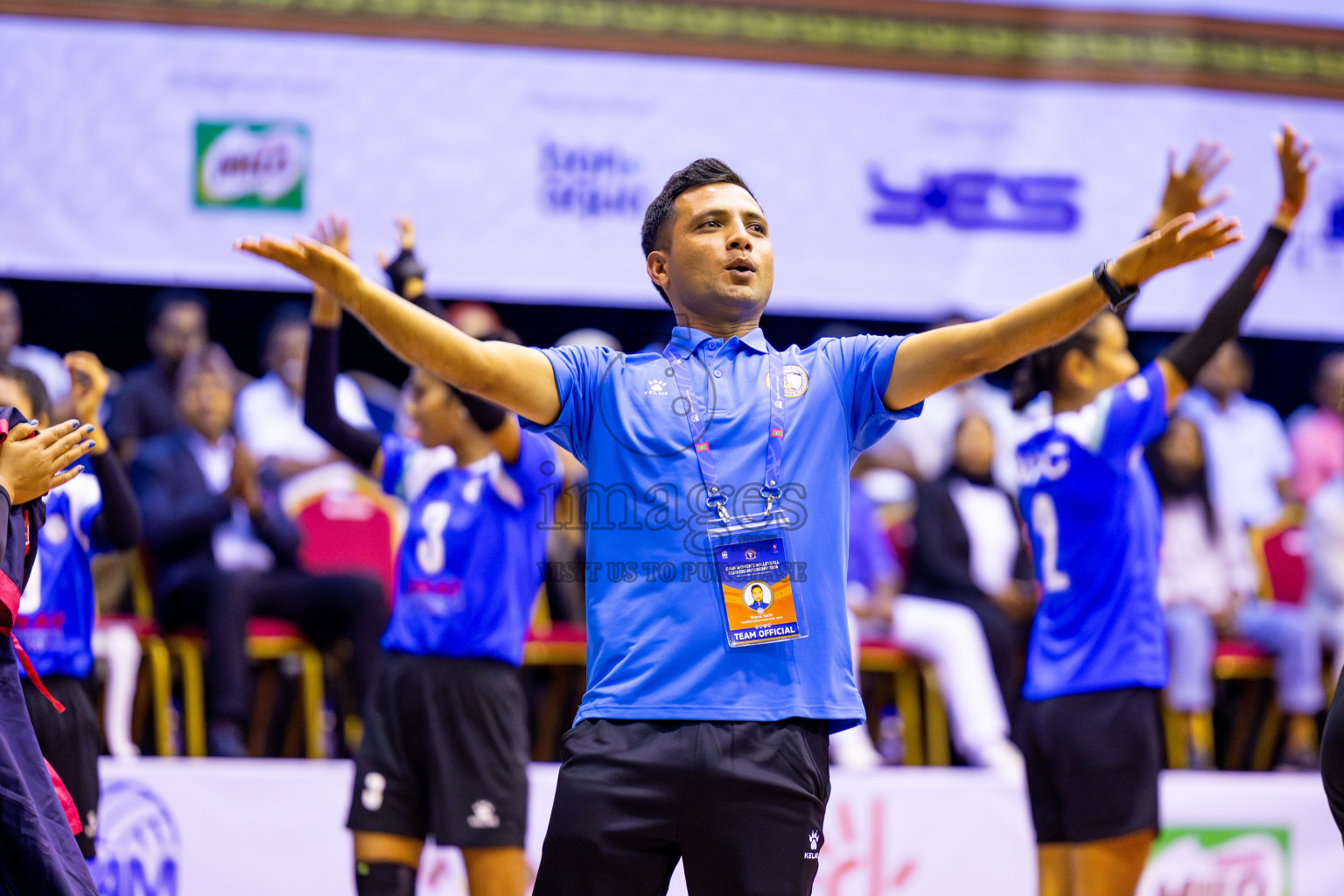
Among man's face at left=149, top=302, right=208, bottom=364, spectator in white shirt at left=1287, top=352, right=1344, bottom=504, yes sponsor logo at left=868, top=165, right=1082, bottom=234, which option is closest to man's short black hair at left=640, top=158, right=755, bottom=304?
yes sponsor logo at left=868, top=165, right=1082, bottom=234

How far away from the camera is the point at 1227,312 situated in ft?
13.8

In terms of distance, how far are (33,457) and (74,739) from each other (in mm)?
1232

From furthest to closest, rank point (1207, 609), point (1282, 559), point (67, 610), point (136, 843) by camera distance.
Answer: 1. point (1282, 559)
2. point (1207, 609)
3. point (136, 843)
4. point (67, 610)

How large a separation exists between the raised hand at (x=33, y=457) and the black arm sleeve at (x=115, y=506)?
3.70 ft

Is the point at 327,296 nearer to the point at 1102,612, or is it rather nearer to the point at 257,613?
the point at 257,613

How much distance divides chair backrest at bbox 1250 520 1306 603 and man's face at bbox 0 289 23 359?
6419 millimetres

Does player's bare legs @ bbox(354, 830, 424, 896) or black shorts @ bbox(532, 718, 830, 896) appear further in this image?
player's bare legs @ bbox(354, 830, 424, 896)

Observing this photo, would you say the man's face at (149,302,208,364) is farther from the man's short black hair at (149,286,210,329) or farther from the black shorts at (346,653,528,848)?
the black shorts at (346,653,528,848)

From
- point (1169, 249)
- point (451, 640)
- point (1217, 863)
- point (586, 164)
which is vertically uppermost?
point (586, 164)

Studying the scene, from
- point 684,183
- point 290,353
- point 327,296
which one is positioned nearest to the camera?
point 684,183

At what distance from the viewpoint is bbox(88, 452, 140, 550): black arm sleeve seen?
14.2ft

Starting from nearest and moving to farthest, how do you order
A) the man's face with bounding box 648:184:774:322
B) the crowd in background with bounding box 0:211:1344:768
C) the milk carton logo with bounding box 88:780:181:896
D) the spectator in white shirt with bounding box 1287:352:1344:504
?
the man's face with bounding box 648:184:774:322 < the milk carton logo with bounding box 88:780:181:896 < the crowd in background with bounding box 0:211:1344:768 < the spectator in white shirt with bounding box 1287:352:1344:504

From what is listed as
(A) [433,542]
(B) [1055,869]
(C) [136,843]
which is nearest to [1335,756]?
(B) [1055,869]

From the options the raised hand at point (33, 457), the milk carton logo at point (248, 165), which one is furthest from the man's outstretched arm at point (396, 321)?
the milk carton logo at point (248, 165)
